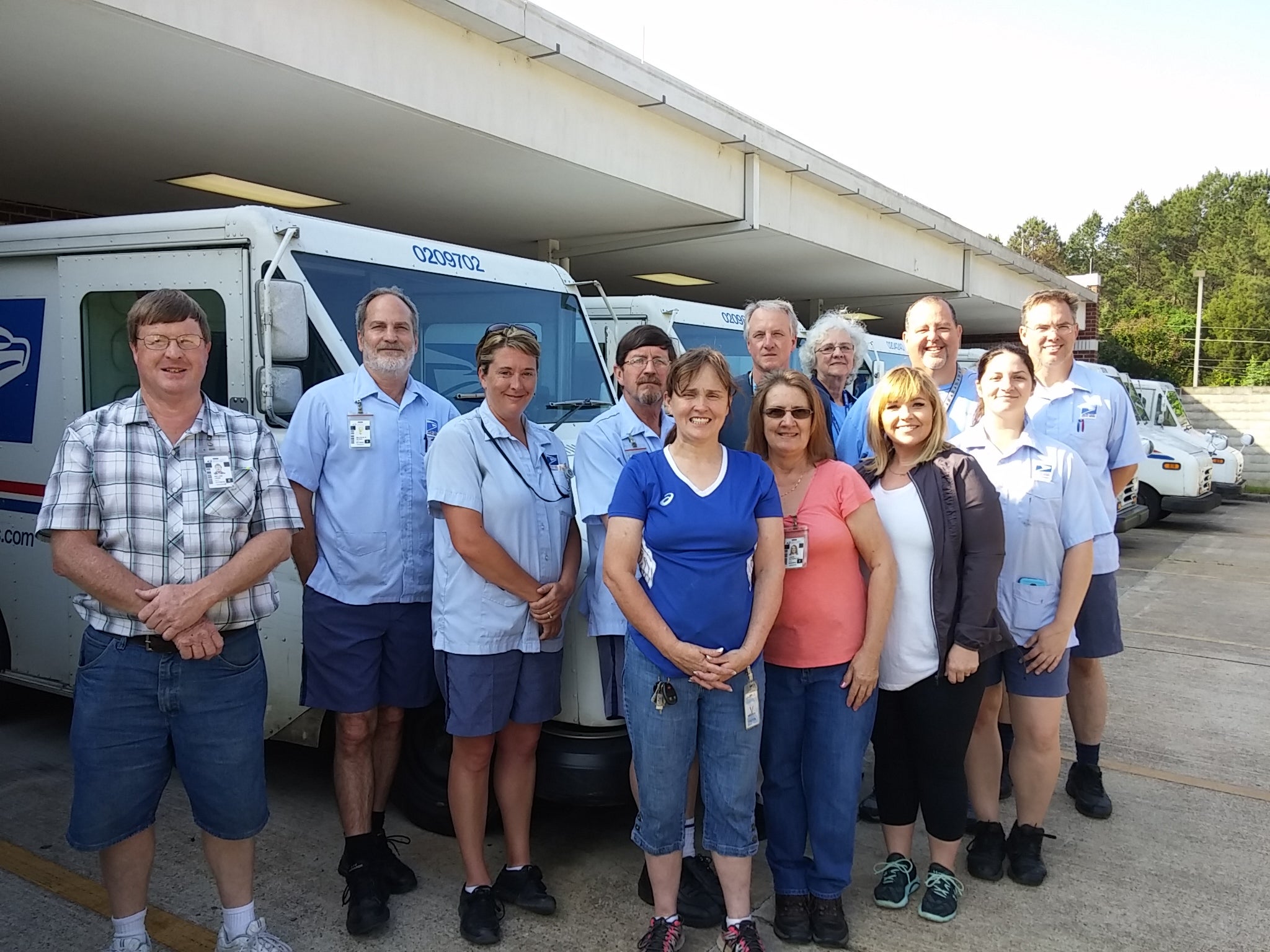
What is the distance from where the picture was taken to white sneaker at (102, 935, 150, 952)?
3014 mm

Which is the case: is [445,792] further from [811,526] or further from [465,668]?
[811,526]

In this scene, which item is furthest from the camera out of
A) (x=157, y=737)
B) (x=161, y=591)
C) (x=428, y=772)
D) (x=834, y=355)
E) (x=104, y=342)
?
(x=834, y=355)

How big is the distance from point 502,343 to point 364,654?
1.19 metres

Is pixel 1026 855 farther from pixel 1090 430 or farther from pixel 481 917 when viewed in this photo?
pixel 481 917

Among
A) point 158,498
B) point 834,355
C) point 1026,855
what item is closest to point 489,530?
point 158,498

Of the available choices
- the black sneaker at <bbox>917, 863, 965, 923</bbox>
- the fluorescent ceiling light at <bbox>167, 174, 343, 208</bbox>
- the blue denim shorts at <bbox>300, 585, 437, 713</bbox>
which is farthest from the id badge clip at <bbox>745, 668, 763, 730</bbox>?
the fluorescent ceiling light at <bbox>167, 174, 343, 208</bbox>

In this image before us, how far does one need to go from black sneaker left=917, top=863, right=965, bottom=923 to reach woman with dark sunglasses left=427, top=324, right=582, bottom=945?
51.3 inches

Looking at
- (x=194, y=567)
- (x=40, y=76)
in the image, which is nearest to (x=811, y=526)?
(x=194, y=567)

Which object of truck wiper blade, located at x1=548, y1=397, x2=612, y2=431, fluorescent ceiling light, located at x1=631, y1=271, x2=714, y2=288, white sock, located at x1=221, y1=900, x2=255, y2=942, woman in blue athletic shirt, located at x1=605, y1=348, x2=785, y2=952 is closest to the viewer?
woman in blue athletic shirt, located at x1=605, y1=348, x2=785, y2=952

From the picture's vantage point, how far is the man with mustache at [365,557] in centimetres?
351

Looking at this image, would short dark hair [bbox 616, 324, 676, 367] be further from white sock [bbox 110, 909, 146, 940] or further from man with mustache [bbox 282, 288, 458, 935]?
white sock [bbox 110, 909, 146, 940]

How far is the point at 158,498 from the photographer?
113 inches

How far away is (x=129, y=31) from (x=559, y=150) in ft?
12.5

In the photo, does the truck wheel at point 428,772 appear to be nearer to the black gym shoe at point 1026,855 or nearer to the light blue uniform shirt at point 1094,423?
the black gym shoe at point 1026,855
